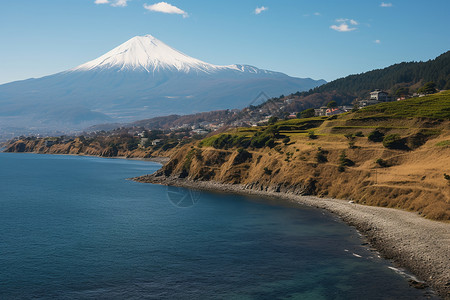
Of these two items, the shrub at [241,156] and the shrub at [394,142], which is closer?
the shrub at [394,142]

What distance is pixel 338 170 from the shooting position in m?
65.4

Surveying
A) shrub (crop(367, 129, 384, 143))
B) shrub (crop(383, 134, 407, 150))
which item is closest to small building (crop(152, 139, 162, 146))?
shrub (crop(367, 129, 384, 143))

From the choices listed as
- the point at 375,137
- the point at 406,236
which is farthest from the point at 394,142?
the point at 406,236

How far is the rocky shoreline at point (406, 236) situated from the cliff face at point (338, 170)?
9.07 ft

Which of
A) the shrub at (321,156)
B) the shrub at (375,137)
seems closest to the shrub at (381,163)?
the shrub at (375,137)

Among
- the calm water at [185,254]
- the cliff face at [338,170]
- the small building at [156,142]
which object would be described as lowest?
the calm water at [185,254]

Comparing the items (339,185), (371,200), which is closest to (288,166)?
(339,185)

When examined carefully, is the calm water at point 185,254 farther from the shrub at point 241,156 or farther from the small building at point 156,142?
the small building at point 156,142

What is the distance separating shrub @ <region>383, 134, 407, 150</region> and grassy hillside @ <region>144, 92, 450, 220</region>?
0.51 ft

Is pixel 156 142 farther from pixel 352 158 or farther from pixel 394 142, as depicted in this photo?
pixel 394 142

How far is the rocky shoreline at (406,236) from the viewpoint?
102 feet

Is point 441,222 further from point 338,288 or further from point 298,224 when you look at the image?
point 338,288

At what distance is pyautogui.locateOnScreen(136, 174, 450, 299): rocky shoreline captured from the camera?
102 feet

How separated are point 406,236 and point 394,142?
3107 cm
